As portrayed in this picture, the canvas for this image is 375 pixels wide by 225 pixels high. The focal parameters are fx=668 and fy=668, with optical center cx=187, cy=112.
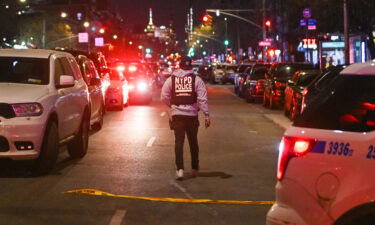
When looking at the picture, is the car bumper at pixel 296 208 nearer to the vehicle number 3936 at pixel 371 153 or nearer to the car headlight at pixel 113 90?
the vehicle number 3936 at pixel 371 153

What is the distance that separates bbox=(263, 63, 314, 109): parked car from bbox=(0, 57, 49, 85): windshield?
14849 millimetres

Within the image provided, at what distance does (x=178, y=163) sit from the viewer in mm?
9953

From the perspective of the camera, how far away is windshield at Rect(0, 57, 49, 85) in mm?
10625

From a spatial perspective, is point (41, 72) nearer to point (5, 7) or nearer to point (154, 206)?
point (154, 206)

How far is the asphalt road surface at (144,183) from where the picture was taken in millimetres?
7527

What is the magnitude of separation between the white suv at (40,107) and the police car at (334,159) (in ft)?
18.3

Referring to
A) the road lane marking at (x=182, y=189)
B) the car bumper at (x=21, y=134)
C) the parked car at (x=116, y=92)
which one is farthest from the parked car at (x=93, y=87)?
the parked car at (x=116, y=92)

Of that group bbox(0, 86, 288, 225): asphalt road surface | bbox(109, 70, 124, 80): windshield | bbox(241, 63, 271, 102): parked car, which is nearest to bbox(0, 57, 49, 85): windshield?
bbox(0, 86, 288, 225): asphalt road surface

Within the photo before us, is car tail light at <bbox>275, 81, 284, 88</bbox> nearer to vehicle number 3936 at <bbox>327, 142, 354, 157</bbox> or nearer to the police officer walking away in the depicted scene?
the police officer walking away

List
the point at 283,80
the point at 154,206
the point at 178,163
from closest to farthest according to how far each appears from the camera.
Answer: the point at 154,206 → the point at 178,163 → the point at 283,80

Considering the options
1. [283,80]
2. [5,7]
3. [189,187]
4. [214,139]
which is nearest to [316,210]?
[189,187]

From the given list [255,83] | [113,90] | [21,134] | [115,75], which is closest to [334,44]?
[255,83]

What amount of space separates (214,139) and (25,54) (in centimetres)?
571

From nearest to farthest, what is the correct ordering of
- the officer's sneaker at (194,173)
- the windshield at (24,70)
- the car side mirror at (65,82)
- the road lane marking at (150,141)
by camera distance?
the officer's sneaker at (194,173) < the car side mirror at (65,82) < the windshield at (24,70) < the road lane marking at (150,141)
